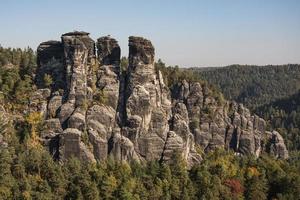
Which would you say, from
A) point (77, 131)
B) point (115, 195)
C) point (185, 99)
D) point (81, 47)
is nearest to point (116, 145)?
point (77, 131)

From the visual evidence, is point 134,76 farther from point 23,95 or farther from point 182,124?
point 23,95

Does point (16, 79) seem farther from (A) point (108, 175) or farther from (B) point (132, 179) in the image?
(B) point (132, 179)

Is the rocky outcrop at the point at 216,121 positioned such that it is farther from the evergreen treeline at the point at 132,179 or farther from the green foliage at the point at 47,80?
the green foliage at the point at 47,80

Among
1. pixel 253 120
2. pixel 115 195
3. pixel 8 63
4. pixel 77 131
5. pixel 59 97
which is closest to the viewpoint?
pixel 115 195

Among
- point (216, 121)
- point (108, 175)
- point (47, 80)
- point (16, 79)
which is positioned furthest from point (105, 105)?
point (216, 121)

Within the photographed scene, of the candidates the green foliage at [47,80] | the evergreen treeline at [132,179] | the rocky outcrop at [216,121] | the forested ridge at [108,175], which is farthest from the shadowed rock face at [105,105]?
the rocky outcrop at [216,121]

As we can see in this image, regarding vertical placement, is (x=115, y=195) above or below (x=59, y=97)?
below

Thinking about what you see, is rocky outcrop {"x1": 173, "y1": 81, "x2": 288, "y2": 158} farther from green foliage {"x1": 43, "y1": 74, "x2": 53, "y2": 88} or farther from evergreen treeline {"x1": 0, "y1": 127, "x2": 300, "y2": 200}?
green foliage {"x1": 43, "y1": 74, "x2": 53, "y2": 88}
